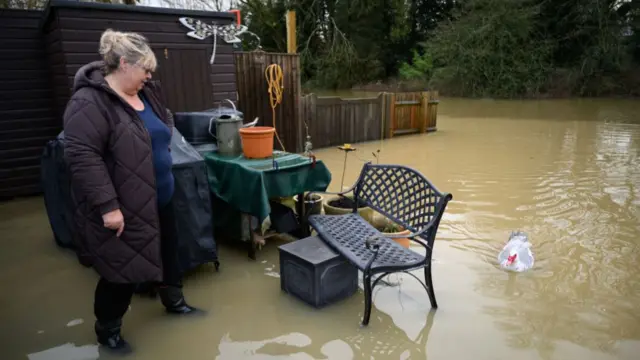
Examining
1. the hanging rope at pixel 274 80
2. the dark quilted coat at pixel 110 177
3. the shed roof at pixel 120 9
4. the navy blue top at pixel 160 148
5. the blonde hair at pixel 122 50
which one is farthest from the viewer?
the hanging rope at pixel 274 80

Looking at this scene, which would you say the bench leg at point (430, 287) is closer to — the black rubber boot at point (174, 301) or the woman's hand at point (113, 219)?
the black rubber boot at point (174, 301)

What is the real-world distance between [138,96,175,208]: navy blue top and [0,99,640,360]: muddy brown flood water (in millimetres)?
936

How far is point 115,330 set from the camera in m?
2.42

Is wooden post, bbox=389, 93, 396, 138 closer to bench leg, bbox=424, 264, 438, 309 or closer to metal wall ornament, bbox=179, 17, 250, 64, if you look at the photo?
metal wall ornament, bbox=179, 17, 250, 64

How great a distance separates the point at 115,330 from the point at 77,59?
11.6 feet

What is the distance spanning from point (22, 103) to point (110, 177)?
4405mm

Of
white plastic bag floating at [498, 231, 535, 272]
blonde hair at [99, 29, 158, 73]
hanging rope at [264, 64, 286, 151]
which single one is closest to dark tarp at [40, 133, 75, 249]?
blonde hair at [99, 29, 158, 73]

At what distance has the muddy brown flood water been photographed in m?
2.49

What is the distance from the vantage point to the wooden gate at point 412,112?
9984 millimetres

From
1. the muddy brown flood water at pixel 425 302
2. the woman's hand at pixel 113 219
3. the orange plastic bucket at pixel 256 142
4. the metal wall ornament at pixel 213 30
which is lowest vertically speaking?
the muddy brown flood water at pixel 425 302

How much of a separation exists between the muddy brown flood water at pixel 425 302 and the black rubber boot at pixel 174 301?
0.08m

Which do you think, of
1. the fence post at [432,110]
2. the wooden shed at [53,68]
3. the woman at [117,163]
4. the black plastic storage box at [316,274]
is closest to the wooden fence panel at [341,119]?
the fence post at [432,110]

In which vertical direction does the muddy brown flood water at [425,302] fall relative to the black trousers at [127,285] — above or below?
below

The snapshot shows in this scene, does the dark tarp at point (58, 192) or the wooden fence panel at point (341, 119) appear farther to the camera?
the wooden fence panel at point (341, 119)
